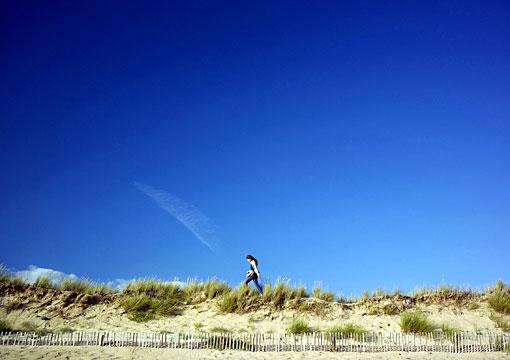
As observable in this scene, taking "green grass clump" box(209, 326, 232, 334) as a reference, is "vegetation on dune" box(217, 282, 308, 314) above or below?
above

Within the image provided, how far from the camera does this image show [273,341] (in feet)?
56.4

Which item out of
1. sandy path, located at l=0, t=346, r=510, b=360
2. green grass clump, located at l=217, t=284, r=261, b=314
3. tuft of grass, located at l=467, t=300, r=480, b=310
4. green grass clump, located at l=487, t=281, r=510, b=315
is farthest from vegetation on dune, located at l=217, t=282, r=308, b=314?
green grass clump, located at l=487, t=281, r=510, b=315

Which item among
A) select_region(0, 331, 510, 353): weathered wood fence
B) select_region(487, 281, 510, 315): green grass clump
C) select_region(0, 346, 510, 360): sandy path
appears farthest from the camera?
select_region(487, 281, 510, 315): green grass clump

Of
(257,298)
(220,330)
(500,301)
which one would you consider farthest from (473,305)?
(220,330)

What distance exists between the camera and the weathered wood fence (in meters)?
16.8

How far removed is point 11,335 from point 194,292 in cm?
700

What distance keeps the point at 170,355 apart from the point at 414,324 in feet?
28.6

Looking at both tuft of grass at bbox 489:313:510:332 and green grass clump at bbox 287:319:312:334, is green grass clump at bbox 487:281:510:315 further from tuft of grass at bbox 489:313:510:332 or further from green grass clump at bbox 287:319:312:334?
green grass clump at bbox 287:319:312:334

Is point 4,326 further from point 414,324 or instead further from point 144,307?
Result: point 414,324

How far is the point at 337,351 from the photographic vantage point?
1700 centimetres

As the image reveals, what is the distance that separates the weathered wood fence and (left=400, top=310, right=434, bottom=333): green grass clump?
787mm

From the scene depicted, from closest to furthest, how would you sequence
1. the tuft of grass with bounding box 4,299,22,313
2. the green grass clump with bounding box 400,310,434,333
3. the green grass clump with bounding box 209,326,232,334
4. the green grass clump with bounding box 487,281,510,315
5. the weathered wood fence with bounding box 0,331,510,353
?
1. the weathered wood fence with bounding box 0,331,510,353
2. the green grass clump with bounding box 209,326,232,334
3. the green grass clump with bounding box 400,310,434,333
4. the tuft of grass with bounding box 4,299,22,313
5. the green grass clump with bounding box 487,281,510,315

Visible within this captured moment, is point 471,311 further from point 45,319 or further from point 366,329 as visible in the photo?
point 45,319

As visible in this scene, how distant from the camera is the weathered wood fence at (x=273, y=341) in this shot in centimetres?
1678
